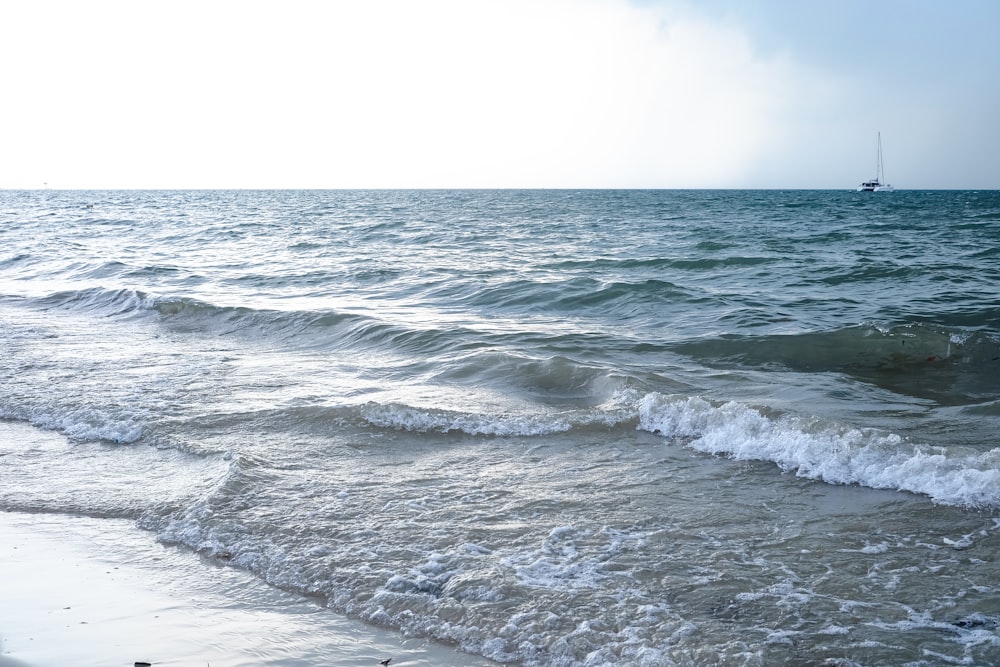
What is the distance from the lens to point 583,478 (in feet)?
18.2

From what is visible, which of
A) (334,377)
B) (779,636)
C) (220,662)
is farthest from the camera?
(334,377)

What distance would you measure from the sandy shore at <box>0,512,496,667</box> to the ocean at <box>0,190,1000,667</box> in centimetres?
16

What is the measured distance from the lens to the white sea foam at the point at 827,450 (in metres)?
5.17

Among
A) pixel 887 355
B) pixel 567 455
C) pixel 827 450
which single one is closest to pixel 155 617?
pixel 567 455

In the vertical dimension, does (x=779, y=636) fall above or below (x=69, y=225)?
below

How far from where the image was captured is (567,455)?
613cm

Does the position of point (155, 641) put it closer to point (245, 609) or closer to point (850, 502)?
point (245, 609)

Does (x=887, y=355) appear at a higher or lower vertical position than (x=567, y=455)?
higher

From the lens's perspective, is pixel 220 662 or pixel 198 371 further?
pixel 198 371

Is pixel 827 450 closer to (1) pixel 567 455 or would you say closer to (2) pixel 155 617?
(1) pixel 567 455

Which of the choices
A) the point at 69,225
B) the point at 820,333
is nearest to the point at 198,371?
the point at 820,333

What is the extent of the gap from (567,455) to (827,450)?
6.44 ft

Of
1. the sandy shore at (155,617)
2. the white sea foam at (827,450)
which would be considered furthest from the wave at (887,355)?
the sandy shore at (155,617)

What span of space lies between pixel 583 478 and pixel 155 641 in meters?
3.05
